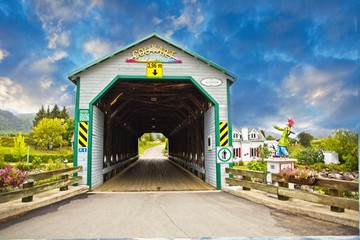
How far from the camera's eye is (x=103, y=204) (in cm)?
663

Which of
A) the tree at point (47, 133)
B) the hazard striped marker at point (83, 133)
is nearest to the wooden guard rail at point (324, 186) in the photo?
the hazard striped marker at point (83, 133)

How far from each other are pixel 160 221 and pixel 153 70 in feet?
20.3

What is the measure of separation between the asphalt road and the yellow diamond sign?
15.8 feet

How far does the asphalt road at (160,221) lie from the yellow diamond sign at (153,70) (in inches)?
190

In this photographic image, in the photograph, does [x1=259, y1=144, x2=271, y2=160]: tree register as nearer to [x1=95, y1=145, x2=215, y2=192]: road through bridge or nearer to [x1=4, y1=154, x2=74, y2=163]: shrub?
[x1=95, y1=145, x2=215, y2=192]: road through bridge

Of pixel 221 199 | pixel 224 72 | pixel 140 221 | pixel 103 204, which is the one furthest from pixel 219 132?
pixel 140 221

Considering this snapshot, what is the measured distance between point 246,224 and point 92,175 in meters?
6.52

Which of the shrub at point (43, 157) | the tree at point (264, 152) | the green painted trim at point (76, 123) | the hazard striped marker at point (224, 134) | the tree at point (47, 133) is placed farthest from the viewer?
the tree at point (47, 133)

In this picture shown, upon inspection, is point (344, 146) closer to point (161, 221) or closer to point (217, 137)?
point (217, 137)

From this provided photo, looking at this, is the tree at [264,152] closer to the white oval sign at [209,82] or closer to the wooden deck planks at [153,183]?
the wooden deck planks at [153,183]

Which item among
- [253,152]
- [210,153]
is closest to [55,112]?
[253,152]

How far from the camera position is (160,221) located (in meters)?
4.86

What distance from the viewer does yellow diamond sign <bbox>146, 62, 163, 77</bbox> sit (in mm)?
9719

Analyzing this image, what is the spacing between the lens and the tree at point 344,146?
26.1m
